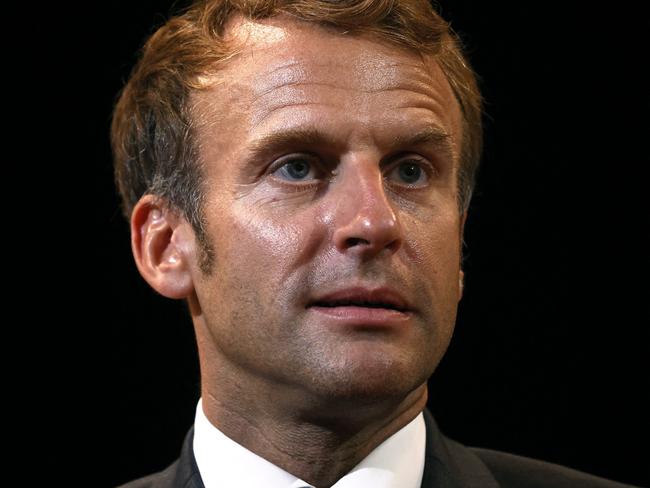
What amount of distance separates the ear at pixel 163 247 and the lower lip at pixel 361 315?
516 millimetres

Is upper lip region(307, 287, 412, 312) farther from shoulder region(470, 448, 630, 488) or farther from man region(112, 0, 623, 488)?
shoulder region(470, 448, 630, 488)

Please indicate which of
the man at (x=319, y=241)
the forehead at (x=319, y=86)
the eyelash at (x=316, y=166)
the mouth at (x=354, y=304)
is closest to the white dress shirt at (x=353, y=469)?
the man at (x=319, y=241)

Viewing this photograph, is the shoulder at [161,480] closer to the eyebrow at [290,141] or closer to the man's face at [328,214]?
the man's face at [328,214]

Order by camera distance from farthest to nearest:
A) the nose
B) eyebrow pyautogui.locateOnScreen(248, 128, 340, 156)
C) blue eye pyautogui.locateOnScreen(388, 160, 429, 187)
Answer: blue eye pyautogui.locateOnScreen(388, 160, 429, 187), eyebrow pyautogui.locateOnScreen(248, 128, 340, 156), the nose

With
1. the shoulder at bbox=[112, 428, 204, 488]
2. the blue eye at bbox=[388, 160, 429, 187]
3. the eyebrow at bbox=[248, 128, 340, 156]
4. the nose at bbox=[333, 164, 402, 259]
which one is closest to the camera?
the nose at bbox=[333, 164, 402, 259]

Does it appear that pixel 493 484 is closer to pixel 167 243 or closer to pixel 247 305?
pixel 247 305

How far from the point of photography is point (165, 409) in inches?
161

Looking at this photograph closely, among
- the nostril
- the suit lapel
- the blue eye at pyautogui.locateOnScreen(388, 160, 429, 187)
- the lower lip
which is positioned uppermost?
the blue eye at pyautogui.locateOnScreen(388, 160, 429, 187)

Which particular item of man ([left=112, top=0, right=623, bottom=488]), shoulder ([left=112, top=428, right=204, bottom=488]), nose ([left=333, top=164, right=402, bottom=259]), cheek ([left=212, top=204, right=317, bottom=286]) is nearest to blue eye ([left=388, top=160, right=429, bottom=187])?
man ([left=112, top=0, right=623, bottom=488])

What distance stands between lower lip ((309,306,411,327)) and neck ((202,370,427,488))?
0.67 ft

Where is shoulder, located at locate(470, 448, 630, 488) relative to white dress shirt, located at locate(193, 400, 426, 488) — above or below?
below

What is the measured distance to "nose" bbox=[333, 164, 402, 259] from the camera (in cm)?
269

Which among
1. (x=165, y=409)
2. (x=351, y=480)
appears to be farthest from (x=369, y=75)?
(x=165, y=409)

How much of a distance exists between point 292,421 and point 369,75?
844mm
